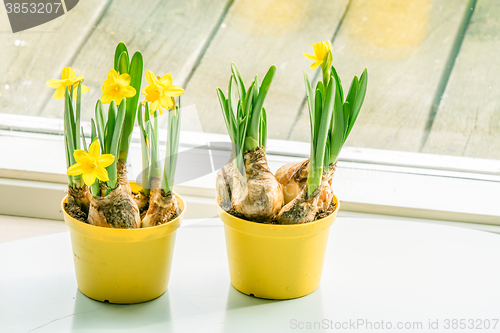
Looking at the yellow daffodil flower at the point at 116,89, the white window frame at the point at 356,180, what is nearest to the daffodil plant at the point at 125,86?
the yellow daffodil flower at the point at 116,89

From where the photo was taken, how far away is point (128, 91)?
0.40m

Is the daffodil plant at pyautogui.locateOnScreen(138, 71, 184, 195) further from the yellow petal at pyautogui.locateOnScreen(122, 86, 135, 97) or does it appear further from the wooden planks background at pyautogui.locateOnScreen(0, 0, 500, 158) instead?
the wooden planks background at pyautogui.locateOnScreen(0, 0, 500, 158)

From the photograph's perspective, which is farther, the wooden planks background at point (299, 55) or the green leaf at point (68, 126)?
the wooden planks background at point (299, 55)

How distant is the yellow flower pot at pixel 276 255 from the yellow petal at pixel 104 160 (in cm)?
14

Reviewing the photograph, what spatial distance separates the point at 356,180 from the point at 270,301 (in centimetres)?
49

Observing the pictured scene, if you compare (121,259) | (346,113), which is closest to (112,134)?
(121,259)

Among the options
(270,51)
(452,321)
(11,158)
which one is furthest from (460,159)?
(11,158)

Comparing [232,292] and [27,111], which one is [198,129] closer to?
[232,292]

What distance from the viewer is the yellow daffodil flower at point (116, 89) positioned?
40 centimetres

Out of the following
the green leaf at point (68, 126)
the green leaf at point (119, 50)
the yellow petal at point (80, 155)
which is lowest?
the yellow petal at point (80, 155)

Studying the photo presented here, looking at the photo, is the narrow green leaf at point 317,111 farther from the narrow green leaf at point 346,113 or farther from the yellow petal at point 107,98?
the yellow petal at point 107,98

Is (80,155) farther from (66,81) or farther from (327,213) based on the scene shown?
(327,213)

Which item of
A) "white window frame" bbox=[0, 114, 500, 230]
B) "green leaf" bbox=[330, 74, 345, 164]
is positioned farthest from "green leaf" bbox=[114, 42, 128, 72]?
"white window frame" bbox=[0, 114, 500, 230]

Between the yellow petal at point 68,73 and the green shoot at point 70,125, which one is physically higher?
the yellow petal at point 68,73
